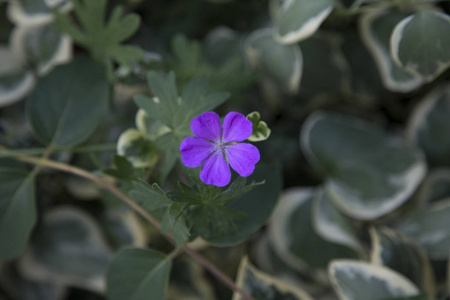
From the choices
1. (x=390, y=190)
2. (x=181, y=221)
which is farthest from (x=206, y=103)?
(x=390, y=190)

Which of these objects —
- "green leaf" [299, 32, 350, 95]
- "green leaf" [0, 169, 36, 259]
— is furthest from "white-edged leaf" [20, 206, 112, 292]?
"green leaf" [299, 32, 350, 95]

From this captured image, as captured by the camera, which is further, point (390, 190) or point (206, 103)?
point (390, 190)

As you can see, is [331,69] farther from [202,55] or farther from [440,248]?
[440,248]

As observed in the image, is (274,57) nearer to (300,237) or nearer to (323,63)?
(323,63)

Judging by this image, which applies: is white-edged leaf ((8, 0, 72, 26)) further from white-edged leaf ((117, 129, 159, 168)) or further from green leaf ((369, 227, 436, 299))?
green leaf ((369, 227, 436, 299))

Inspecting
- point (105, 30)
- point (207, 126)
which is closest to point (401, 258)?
point (207, 126)

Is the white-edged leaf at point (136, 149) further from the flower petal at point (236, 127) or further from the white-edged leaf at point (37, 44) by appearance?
the white-edged leaf at point (37, 44)
